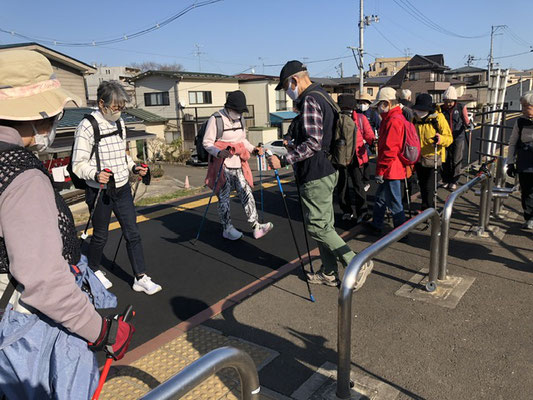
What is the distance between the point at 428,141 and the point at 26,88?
5.47 meters

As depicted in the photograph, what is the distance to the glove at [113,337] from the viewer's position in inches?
62.9

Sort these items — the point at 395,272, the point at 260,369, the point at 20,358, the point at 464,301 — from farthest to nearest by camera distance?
the point at 395,272
the point at 464,301
the point at 260,369
the point at 20,358

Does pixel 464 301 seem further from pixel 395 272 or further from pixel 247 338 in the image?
pixel 247 338

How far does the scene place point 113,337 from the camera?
5.35ft

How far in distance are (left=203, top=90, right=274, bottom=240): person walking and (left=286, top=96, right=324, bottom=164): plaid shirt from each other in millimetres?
1361

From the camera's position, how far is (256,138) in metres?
32.4

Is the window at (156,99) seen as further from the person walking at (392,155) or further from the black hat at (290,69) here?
the black hat at (290,69)

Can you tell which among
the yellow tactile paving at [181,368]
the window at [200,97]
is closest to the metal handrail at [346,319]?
the yellow tactile paving at [181,368]

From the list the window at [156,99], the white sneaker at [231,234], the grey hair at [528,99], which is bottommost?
the white sneaker at [231,234]

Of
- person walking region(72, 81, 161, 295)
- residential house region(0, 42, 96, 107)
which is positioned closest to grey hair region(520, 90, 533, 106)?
person walking region(72, 81, 161, 295)

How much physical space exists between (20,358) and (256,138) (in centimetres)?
3139

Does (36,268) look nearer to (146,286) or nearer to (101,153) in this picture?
(101,153)

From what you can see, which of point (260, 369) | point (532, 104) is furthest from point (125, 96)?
point (532, 104)

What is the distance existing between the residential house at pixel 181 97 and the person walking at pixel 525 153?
2788cm
